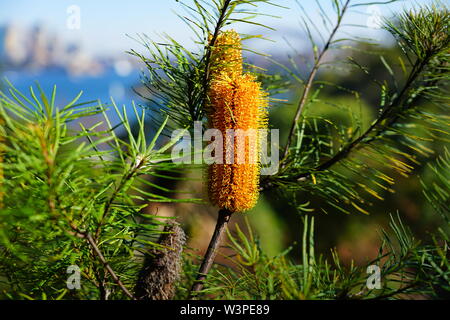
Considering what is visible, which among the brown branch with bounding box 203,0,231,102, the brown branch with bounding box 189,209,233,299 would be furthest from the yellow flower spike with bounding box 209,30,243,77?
the brown branch with bounding box 189,209,233,299

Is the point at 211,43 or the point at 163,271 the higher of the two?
the point at 211,43

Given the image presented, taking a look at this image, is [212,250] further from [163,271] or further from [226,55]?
[226,55]

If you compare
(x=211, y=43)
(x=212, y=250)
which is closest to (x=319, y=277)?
(x=212, y=250)

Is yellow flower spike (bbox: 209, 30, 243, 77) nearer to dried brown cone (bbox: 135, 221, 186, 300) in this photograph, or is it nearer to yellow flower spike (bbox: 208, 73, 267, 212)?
yellow flower spike (bbox: 208, 73, 267, 212)

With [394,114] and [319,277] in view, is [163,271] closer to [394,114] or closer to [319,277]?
[319,277]
